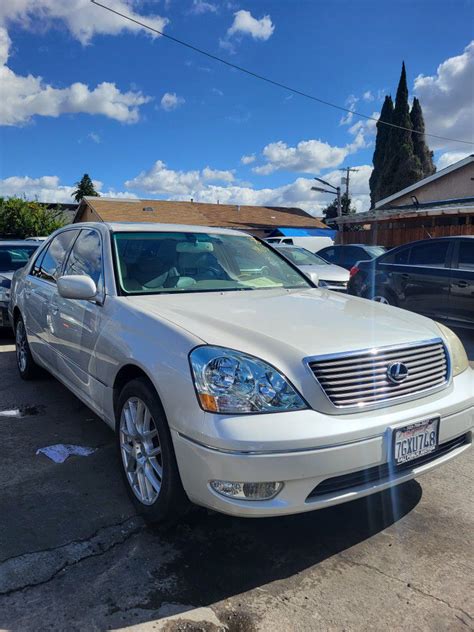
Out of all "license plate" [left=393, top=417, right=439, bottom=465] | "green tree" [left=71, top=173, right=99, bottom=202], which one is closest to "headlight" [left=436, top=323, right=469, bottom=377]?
"license plate" [left=393, top=417, right=439, bottom=465]

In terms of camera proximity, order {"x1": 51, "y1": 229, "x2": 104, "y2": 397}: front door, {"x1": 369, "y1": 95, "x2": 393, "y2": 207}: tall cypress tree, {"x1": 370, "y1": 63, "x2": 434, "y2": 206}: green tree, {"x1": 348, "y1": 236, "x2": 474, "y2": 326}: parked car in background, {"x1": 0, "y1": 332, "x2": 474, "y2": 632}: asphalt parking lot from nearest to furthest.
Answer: {"x1": 0, "y1": 332, "x2": 474, "y2": 632}: asphalt parking lot → {"x1": 51, "y1": 229, "x2": 104, "y2": 397}: front door → {"x1": 348, "y1": 236, "x2": 474, "y2": 326}: parked car in background → {"x1": 370, "y1": 63, "x2": 434, "y2": 206}: green tree → {"x1": 369, "y1": 95, "x2": 393, "y2": 207}: tall cypress tree

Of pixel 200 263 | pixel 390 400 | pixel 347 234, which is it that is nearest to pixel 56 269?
pixel 200 263

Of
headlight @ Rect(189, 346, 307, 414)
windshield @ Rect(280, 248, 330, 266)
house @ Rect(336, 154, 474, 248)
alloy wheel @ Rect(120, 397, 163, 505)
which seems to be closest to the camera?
headlight @ Rect(189, 346, 307, 414)

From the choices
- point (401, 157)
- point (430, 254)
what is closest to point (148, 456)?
point (430, 254)

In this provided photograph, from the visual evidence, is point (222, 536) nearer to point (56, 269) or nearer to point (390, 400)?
point (390, 400)

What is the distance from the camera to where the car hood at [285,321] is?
96.3 inches

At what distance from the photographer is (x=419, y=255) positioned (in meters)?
8.23

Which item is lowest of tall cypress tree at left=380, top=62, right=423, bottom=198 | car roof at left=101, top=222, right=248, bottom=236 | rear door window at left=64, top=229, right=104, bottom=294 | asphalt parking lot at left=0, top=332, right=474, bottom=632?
asphalt parking lot at left=0, top=332, right=474, bottom=632

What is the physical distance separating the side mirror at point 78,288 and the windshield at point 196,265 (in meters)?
0.19

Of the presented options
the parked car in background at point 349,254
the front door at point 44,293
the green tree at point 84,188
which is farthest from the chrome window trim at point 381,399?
the green tree at point 84,188

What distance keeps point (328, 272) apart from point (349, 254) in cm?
463

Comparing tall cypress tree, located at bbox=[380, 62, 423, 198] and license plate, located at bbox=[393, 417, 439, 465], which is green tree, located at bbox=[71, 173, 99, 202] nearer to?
tall cypress tree, located at bbox=[380, 62, 423, 198]

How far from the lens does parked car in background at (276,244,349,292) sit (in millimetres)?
10117

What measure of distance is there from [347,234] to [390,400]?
962 inches
